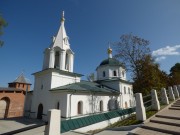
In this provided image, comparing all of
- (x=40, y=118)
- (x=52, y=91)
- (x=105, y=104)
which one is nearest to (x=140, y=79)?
(x=105, y=104)

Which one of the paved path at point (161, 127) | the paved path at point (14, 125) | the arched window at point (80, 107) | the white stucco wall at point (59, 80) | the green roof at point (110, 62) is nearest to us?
the paved path at point (161, 127)

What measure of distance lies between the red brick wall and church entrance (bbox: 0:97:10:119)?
1.96 ft

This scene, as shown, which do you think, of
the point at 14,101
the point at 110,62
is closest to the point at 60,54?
the point at 110,62

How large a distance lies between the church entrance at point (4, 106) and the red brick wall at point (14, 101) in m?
0.60

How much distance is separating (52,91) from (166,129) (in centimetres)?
1505

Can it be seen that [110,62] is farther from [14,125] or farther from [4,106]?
[4,106]

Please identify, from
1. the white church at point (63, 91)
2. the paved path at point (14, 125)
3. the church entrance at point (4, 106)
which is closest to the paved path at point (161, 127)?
the paved path at point (14, 125)

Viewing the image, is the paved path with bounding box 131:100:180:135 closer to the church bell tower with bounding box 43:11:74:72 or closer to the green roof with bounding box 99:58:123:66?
the church bell tower with bounding box 43:11:74:72

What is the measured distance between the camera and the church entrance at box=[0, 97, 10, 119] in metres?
26.1

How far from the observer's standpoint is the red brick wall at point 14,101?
26609 millimetres

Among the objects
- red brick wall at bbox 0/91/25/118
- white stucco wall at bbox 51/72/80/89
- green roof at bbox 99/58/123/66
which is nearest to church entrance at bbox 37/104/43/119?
white stucco wall at bbox 51/72/80/89

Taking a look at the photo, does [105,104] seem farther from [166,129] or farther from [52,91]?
[166,129]

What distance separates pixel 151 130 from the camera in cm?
658

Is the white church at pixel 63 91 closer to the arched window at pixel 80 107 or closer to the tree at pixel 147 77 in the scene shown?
the arched window at pixel 80 107
